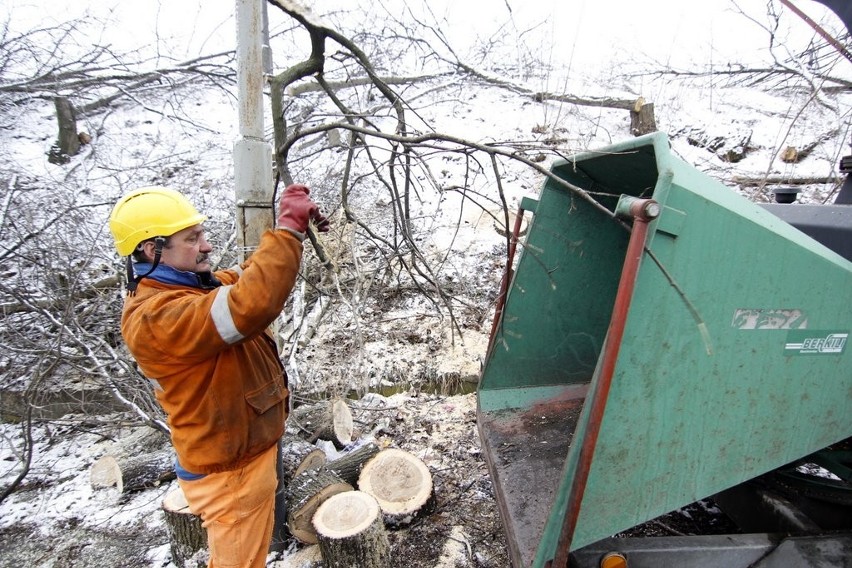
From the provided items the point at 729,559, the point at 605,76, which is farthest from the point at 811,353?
the point at 605,76

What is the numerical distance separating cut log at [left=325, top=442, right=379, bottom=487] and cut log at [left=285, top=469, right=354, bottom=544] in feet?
0.53

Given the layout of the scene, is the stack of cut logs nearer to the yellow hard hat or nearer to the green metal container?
the green metal container

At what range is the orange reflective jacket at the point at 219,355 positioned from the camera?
1.47 metres

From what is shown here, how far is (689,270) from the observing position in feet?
4.93

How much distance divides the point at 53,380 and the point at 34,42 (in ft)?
16.0

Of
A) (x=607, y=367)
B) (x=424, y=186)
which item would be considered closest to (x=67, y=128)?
(x=424, y=186)

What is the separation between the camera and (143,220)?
66.1 inches

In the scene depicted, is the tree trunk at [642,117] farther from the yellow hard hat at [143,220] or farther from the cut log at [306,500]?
the yellow hard hat at [143,220]

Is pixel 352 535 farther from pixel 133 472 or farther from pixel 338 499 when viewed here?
pixel 133 472

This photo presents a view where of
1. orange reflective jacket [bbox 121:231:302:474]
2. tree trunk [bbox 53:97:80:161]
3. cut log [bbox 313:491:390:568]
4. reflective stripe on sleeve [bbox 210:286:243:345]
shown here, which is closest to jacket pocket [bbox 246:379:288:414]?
orange reflective jacket [bbox 121:231:302:474]

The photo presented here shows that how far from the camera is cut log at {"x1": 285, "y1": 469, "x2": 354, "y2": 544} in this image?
8.98 feet

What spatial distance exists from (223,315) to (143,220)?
54 centimetres

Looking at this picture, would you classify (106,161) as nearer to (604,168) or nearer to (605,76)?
(604,168)

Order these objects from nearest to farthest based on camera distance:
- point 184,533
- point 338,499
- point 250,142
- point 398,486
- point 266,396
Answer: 1. point 266,396
2. point 250,142
3. point 338,499
4. point 184,533
5. point 398,486
